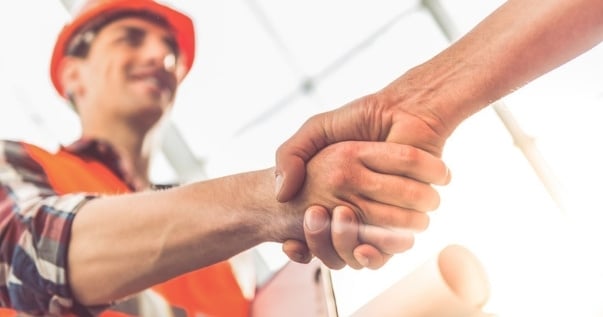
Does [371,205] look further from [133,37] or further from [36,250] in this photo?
[133,37]

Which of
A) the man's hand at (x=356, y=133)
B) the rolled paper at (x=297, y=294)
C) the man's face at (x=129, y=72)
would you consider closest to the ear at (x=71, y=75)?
the man's face at (x=129, y=72)

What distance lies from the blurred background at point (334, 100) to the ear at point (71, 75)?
4 cm

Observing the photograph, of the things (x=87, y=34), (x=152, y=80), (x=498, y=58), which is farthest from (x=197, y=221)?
(x=87, y=34)

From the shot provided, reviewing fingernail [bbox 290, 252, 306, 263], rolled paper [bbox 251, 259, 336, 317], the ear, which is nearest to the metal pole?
rolled paper [bbox 251, 259, 336, 317]

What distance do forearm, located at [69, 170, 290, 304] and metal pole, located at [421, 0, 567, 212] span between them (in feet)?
1.82

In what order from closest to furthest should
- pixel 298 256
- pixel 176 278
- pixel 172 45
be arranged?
pixel 298 256 → pixel 176 278 → pixel 172 45

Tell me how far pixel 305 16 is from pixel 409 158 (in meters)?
0.68

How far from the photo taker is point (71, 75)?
54.7 inches

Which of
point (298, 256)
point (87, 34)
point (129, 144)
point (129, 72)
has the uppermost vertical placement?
point (87, 34)

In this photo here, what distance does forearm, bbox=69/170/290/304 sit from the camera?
93 centimetres

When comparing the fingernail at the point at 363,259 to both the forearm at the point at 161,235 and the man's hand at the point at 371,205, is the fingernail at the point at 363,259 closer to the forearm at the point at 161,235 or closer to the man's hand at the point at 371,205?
the man's hand at the point at 371,205

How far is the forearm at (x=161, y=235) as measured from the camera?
93 centimetres

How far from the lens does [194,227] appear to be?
940mm

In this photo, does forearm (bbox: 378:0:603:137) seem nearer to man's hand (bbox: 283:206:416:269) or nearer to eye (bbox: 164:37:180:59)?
man's hand (bbox: 283:206:416:269)
